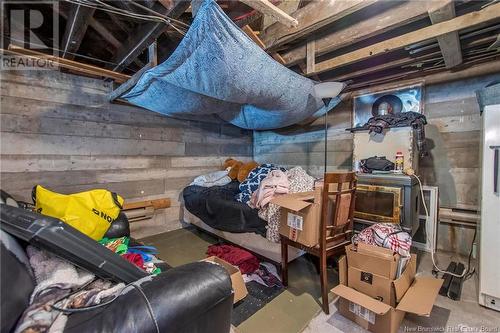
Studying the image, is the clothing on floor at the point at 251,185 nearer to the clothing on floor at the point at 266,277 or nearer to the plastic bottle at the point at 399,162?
the clothing on floor at the point at 266,277

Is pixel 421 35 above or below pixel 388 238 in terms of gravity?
above

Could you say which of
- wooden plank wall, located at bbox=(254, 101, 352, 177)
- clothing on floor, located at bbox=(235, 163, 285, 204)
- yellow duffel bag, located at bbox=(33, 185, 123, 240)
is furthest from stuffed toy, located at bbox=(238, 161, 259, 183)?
yellow duffel bag, located at bbox=(33, 185, 123, 240)

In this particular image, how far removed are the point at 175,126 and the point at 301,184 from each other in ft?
6.83

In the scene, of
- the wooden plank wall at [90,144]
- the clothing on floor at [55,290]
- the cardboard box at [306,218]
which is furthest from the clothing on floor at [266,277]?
the wooden plank wall at [90,144]

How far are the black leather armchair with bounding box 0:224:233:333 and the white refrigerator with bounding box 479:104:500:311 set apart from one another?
1926 millimetres

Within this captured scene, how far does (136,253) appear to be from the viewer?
1569 millimetres

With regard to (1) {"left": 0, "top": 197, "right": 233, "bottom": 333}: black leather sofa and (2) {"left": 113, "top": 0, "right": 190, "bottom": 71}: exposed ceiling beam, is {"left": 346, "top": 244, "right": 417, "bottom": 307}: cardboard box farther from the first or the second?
(2) {"left": 113, "top": 0, "right": 190, "bottom": 71}: exposed ceiling beam

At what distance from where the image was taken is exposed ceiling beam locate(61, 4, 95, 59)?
5.14ft

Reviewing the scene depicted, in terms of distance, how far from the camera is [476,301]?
165 cm

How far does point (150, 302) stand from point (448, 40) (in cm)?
261

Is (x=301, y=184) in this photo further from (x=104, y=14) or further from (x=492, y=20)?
(x=104, y=14)

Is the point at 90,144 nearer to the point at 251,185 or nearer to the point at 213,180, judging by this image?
the point at 213,180

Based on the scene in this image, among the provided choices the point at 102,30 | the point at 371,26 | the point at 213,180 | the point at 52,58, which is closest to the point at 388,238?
the point at 371,26

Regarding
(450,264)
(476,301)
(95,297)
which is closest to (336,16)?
(95,297)
